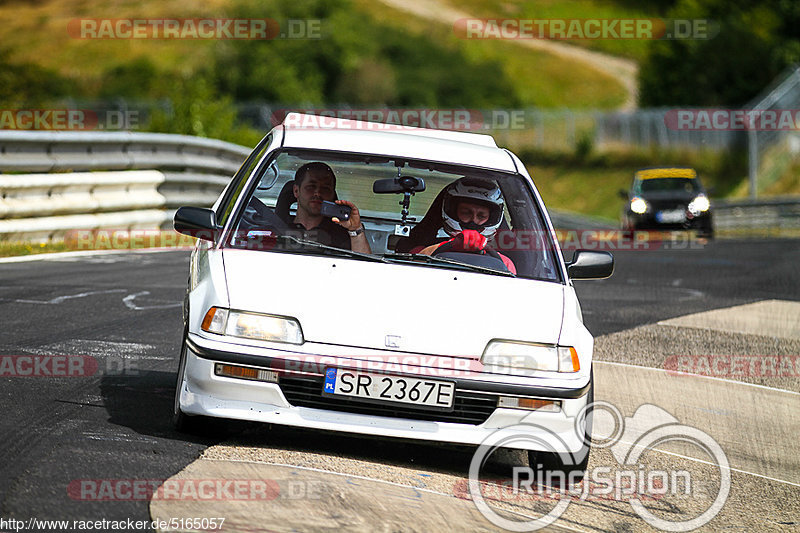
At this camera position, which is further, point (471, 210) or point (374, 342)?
point (471, 210)

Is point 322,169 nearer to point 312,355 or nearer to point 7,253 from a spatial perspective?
point 312,355

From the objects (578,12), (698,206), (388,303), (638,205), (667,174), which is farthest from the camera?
(578,12)

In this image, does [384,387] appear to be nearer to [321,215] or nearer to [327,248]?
[327,248]

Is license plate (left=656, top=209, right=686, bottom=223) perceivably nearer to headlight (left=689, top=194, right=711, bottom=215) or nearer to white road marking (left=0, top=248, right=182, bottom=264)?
headlight (left=689, top=194, right=711, bottom=215)

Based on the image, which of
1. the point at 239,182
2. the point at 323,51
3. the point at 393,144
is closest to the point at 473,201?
the point at 393,144

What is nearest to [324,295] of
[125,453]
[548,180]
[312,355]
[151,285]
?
[312,355]

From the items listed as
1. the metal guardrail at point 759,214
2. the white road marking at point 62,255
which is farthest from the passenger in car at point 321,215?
the metal guardrail at point 759,214

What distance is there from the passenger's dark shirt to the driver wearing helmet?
51 centimetres

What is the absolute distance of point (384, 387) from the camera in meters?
5.18

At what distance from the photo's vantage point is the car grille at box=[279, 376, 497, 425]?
5.20 meters

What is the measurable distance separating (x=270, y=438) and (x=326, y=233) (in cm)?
120

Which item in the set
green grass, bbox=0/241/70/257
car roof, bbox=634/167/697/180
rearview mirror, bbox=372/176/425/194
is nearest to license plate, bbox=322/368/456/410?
rearview mirror, bbox=372/176/425/194

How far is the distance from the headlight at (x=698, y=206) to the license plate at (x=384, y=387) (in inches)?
855

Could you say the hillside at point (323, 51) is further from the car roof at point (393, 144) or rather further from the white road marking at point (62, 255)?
the car roof at point (393, 144)
